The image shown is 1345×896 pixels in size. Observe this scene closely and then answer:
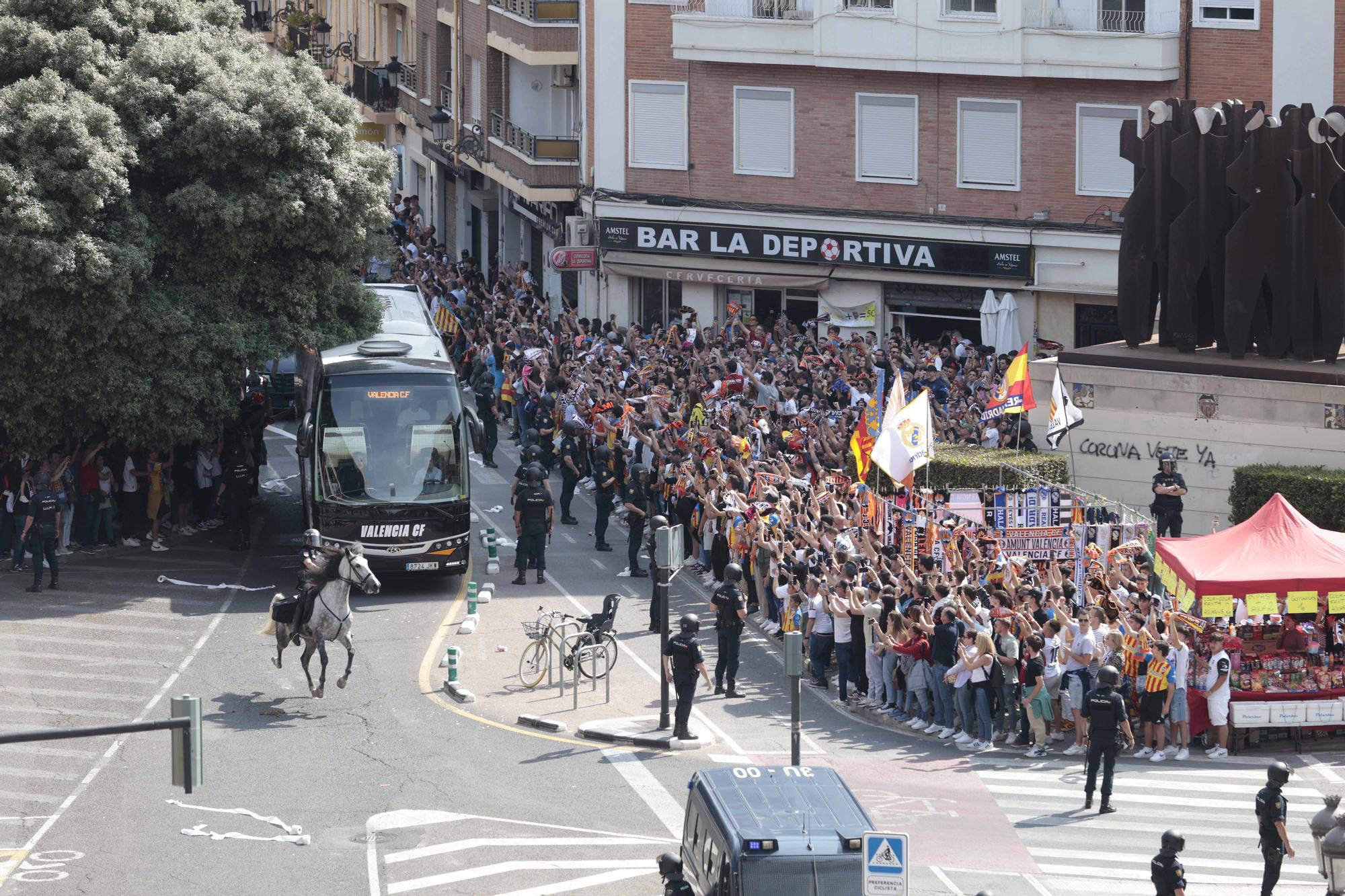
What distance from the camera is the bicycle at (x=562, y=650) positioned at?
77.3ft

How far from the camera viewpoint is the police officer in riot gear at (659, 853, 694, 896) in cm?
1398

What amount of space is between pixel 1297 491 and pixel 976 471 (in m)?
4.63

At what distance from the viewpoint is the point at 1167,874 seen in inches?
587

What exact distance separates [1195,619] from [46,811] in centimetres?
1270

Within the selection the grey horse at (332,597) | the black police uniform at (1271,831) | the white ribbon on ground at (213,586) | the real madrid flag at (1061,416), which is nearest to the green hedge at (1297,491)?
the real madrid flag at (1061,416)

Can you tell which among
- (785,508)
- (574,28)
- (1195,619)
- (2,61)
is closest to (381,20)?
(574,28)

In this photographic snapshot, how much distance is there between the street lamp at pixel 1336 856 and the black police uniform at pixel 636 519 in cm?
1545

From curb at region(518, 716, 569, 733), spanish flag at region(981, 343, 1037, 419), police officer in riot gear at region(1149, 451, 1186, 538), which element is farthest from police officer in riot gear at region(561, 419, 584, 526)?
curb at region(518, 716, 569, 733)

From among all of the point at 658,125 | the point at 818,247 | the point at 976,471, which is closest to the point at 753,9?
the point at 658,125

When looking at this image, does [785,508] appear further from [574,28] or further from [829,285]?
Answer: [574,28]

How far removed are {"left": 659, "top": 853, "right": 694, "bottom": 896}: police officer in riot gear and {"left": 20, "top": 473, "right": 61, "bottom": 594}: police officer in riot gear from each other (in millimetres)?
16200

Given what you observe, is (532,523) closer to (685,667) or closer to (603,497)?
(603,497)

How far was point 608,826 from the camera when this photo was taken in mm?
Answer: 18891

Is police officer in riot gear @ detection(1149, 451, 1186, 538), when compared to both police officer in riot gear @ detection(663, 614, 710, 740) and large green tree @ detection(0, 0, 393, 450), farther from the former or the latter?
large green tree @ detection(0, 0, 393, 450)
